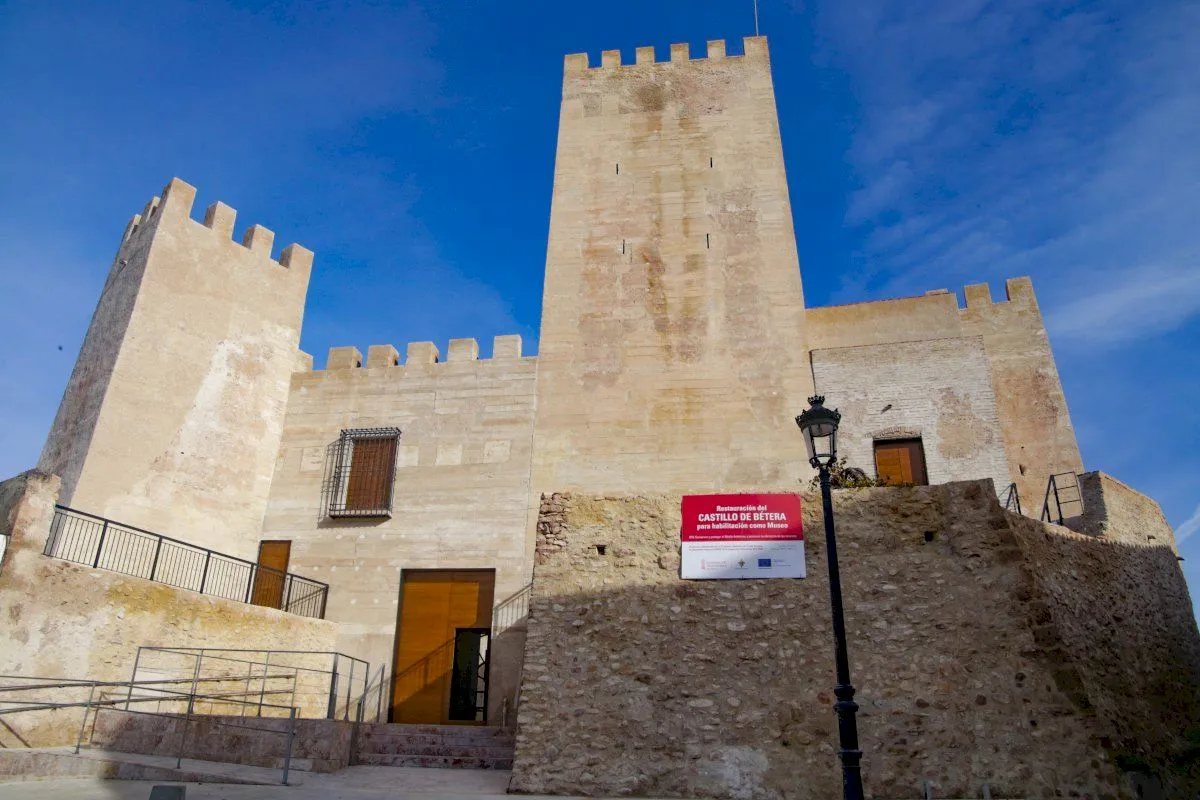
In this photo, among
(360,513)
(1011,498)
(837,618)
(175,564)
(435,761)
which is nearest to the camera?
(837,618)

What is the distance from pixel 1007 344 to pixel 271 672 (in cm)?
1525

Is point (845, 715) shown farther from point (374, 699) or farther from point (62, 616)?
point (374, 699)

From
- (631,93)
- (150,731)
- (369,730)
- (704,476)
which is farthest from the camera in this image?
(631,93)

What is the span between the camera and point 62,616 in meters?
11.1

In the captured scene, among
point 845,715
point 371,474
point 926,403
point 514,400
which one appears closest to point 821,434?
point 845,715

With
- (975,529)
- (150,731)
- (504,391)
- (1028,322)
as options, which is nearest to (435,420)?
(504,391)

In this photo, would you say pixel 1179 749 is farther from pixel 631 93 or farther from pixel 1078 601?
pixel 631 93

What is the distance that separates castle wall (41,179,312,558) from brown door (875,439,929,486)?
12919 mm

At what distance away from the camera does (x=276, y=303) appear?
62.1 ft

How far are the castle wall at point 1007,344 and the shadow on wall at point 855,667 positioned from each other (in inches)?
202

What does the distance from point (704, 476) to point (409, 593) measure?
20.9 ft

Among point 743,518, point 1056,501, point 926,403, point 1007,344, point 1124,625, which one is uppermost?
point 1007,344

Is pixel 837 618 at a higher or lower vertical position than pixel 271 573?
lower

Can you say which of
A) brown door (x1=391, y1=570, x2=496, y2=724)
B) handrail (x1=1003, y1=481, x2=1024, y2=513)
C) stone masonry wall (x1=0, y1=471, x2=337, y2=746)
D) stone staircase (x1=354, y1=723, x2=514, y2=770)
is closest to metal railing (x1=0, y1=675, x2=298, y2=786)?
stone masonry wall (x1=0, y1=471, x2=337, y2=746)
